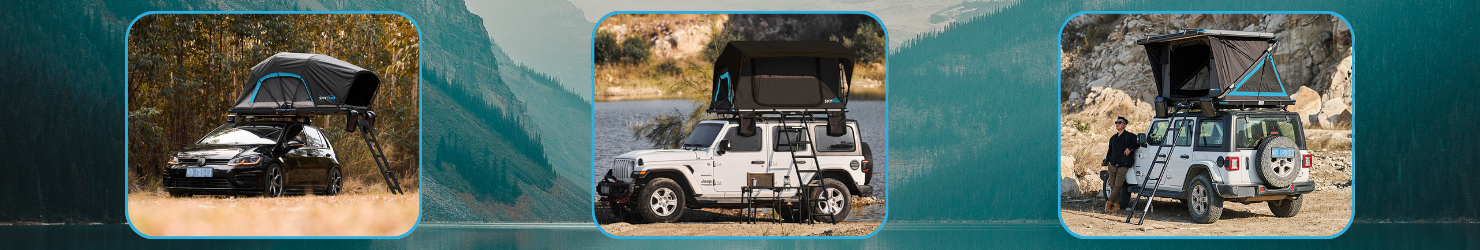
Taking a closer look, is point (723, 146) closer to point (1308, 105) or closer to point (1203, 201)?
point (1203, 201)

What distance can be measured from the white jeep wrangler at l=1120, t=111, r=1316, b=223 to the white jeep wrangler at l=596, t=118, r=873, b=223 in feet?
8.86

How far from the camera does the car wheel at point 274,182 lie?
8.30m

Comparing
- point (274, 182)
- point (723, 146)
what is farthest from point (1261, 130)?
point (274, 182)

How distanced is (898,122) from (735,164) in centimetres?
242

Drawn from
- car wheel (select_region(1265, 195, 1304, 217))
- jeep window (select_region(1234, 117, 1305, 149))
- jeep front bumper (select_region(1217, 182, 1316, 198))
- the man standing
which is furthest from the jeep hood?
car wheel (select_region(1265, 195, 1304, 217))

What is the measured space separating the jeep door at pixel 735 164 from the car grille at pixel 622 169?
23.9 inches

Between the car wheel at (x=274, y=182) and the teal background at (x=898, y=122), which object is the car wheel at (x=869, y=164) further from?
the car wheel at (x=274, y=182)

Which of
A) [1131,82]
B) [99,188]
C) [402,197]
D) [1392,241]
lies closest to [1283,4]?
[1131,82]

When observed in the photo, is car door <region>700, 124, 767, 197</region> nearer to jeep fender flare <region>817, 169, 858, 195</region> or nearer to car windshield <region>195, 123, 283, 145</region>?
jeep fender flare <region>817, 169, 858, 195</region>

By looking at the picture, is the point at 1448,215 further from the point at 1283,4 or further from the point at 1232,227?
the point at 1232,227

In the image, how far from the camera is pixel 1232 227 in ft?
30.0

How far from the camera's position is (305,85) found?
824 cm

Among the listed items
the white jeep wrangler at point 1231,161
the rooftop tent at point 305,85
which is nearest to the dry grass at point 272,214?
the rooftop tent at point 305,85

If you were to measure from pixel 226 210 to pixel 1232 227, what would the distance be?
839 centimetres
